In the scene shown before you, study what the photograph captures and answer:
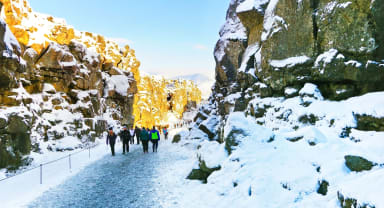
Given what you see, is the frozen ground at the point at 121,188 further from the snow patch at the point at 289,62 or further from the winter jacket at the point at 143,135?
the snow patch at the point at 289,62

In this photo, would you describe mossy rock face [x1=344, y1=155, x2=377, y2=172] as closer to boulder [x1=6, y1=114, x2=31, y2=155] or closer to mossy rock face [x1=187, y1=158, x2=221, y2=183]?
mossy rock face [x1=187, y1=158, x2=221, y2=183]

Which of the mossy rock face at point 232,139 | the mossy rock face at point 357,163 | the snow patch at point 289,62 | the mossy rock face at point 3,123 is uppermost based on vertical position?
the snow patch at point 289,62

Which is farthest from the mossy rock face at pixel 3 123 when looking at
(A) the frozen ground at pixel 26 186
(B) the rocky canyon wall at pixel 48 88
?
(A) the frozen ground at pixel 26 186

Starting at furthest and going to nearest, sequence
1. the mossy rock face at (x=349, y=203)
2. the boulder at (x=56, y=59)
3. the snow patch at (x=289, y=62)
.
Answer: the boulder at (x=56, y=59) < the snow patch at (x=289, y=62) < the mossy rock face at (x=349, y=203)

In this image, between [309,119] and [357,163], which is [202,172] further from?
[309,119]

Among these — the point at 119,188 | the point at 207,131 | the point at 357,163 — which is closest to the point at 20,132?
the point at 119,188

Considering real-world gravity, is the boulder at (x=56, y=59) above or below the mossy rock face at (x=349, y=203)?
above

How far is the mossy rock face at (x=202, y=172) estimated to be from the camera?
26.1 feet

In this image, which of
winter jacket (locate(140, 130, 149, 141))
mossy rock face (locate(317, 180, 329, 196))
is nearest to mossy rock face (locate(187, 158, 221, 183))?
mossy rock face (locate(317, 180, 329, 196))

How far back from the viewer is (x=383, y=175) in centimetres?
352

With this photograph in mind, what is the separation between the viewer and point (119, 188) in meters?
7.71

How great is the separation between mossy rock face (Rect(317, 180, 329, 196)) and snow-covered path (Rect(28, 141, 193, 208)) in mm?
3647

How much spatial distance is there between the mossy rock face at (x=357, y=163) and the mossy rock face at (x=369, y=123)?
2983mm

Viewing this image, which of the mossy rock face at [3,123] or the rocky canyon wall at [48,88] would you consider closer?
the mossy rock face at [3,123]
